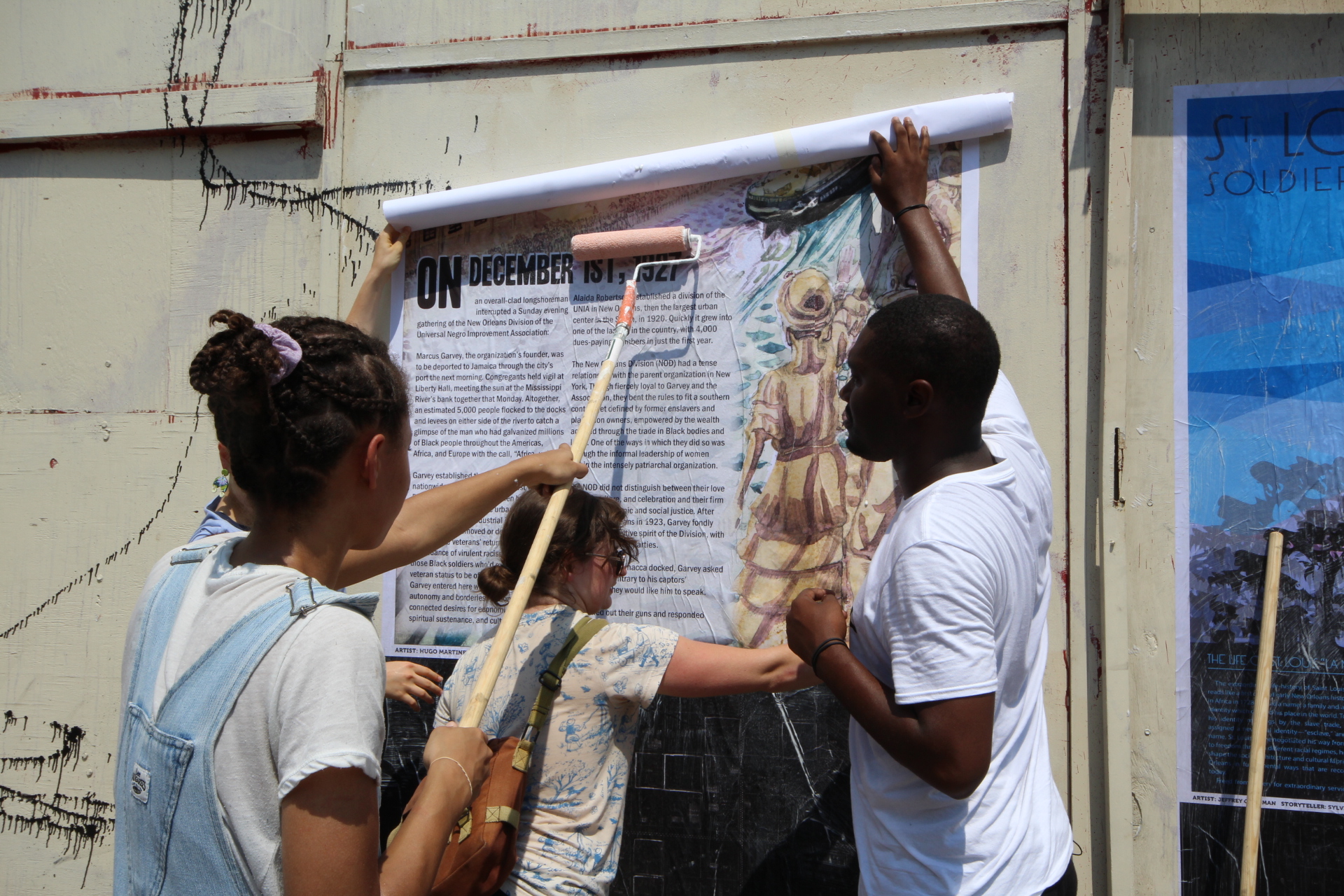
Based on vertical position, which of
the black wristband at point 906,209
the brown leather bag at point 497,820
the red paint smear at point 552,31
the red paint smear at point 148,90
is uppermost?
the red paint smear at point 552,31

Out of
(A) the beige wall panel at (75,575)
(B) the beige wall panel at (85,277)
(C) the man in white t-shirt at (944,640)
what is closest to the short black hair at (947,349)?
(C) the man in white t-shirt at (944,640)

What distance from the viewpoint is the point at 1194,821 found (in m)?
2.15

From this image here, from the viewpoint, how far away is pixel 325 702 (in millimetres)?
1103

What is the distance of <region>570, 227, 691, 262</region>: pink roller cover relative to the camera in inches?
95.9

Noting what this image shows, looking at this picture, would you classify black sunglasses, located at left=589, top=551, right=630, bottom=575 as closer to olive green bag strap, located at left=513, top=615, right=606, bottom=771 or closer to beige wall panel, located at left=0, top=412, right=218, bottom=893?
olive green bag strap, located at left=513, top=615, right=606, bottom=771

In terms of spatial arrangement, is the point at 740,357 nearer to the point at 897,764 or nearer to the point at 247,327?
the point at 897,764

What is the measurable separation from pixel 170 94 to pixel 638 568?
2.18 metres

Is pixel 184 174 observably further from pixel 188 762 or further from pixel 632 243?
pixel 188 762

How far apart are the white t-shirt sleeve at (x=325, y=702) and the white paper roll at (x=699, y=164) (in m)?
1.66

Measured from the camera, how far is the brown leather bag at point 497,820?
1628 mm

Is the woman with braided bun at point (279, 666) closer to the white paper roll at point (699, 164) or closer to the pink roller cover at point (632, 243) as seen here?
the pink roller cover at point (632, 243)

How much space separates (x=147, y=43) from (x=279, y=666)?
2.76 meters

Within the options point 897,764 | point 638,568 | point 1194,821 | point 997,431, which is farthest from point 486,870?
point 1194,821

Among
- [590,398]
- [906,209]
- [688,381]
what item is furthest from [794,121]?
[590,398]
